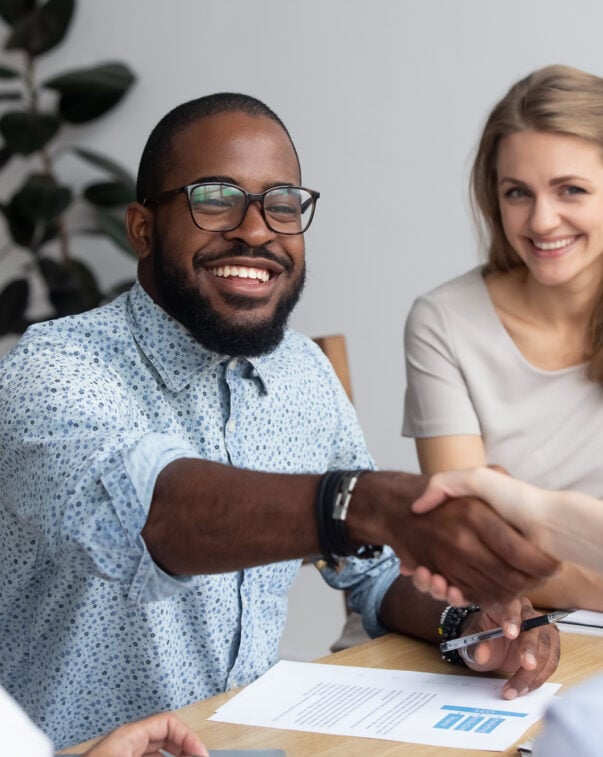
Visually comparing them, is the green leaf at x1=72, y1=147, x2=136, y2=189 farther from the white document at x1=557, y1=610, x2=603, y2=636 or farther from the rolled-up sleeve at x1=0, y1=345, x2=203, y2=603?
the white document at x1=557, y1=610, x2=603, y2=636

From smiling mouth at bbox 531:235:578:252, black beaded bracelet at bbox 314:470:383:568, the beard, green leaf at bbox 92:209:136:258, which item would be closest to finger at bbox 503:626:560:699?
black beaded bracelet at bbox 314:470:383:568

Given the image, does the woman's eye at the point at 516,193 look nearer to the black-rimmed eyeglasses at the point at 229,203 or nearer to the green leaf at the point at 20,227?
the black-rimmed eyeglasses at the point at 229,203

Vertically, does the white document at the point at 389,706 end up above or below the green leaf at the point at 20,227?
below

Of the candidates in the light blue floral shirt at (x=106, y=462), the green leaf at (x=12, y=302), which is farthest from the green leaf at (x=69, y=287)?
the light blue floral shirt at (x=106, y=462)

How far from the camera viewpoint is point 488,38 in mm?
3096

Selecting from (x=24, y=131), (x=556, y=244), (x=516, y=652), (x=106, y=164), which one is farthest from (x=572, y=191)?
(x=24, y=131)

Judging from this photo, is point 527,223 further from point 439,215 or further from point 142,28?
point 142,28

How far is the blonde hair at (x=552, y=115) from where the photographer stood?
6.98 feet

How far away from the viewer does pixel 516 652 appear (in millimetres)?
1375

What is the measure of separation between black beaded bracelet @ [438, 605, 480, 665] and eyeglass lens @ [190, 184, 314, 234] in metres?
0.56

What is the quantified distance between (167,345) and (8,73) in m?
2.48

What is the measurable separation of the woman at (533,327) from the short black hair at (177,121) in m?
0.67

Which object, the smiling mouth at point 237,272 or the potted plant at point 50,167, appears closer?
the smiling mouth at point 237,272

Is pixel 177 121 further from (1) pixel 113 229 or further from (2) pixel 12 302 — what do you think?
(2) pixel 12 302
